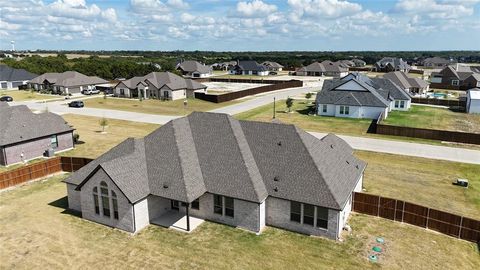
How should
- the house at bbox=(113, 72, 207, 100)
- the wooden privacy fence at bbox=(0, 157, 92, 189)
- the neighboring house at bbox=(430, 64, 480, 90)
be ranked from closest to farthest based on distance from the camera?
the wooden privacy fence at bbox=(0, 157, 92, 189)
the house at bbox=(113, 72, 207, 100)
the neighboring house at bbox=(430, 64, 480, 90)

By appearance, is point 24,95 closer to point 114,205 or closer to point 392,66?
point 114,205

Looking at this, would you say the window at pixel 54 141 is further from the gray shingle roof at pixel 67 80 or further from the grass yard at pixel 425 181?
the gray shingle roof at pixel 67 80

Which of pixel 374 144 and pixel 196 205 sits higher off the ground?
pixel 196 205

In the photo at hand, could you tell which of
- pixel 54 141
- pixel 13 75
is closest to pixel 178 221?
pixel 54 141

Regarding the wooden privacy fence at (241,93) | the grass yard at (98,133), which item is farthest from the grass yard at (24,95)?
the wooden privacy fence at (241,93)

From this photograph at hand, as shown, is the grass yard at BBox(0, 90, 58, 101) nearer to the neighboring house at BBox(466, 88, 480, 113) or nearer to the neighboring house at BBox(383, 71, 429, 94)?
the neighboring house at BBox(383, 71, 429, 94)

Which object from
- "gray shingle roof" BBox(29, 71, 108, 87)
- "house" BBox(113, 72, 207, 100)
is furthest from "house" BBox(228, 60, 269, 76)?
"gray shingle roof" BBox(29, 71, 108, 87)
